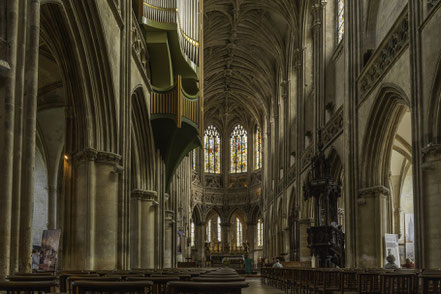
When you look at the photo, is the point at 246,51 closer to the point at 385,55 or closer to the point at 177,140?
→ the point at 177,140

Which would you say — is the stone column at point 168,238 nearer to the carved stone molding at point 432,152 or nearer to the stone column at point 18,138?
the carved stone molding at point 432,152

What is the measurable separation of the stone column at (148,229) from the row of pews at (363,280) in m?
4.09

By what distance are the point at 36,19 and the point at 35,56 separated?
0.54m

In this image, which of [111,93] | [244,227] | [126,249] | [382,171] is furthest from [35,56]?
[244,227]

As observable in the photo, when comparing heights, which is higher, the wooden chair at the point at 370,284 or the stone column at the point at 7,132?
the stone column at the point at 7,132

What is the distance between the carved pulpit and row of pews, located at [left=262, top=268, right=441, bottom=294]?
1534 millimetres

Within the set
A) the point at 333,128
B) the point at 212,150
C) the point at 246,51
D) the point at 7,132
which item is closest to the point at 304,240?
the point at 333,128

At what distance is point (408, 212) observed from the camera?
1075 inches

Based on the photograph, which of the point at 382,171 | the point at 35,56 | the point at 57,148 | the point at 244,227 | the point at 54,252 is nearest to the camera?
the point at 35,56

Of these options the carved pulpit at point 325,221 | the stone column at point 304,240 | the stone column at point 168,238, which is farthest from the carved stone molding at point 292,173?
the carved pulpit at point 325,221

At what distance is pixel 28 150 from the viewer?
759 cm

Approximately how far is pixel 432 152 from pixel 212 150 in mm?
38039

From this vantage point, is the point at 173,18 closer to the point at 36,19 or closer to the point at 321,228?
the point at 321,228

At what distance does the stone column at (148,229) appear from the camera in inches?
722
